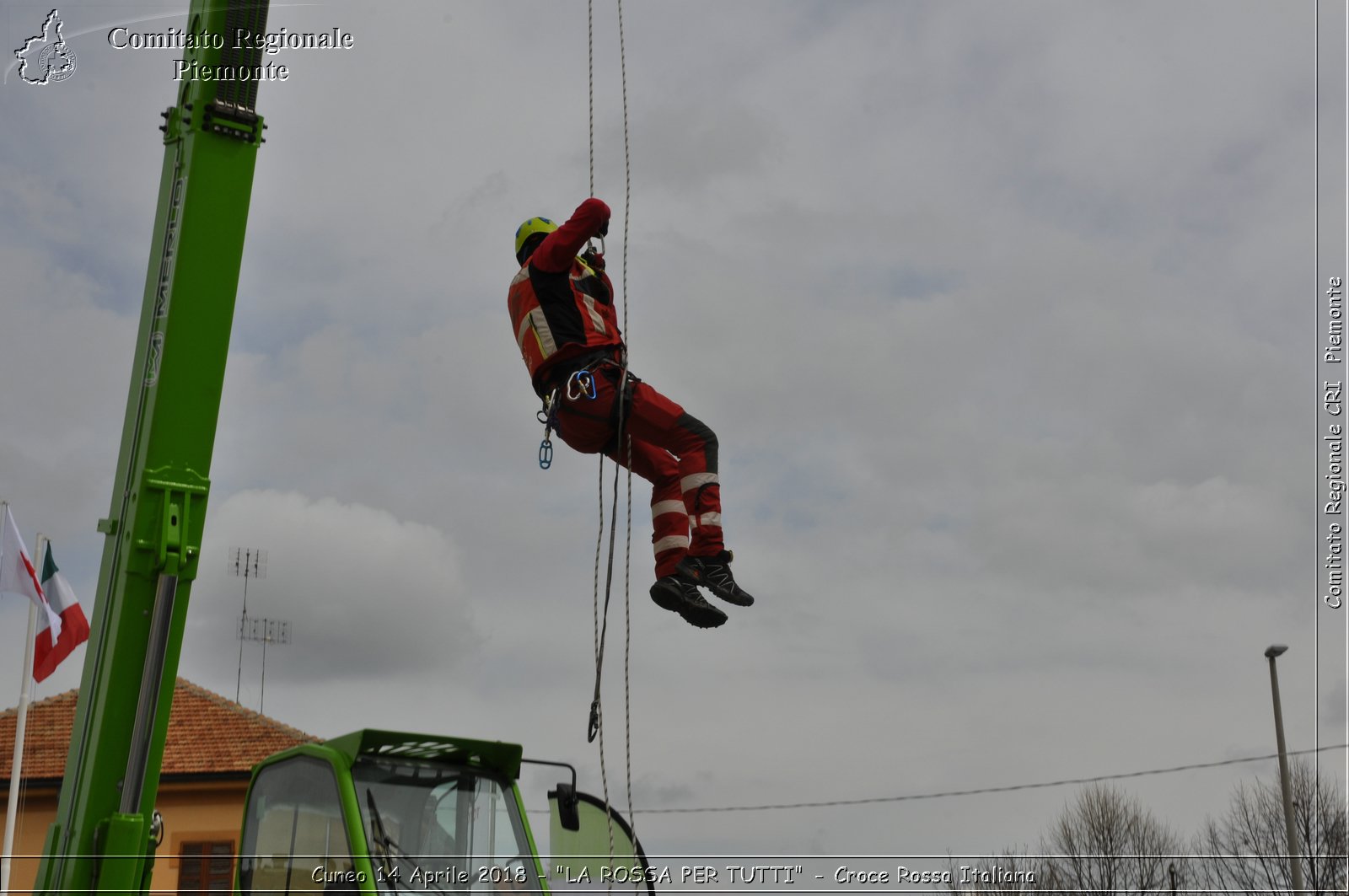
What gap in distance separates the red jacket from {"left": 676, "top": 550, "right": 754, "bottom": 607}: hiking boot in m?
1.35

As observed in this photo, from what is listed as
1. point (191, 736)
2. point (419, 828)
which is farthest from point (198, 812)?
point (419, 828)

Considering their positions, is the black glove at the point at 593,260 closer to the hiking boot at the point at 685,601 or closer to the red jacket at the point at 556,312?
the red jacket at the point at 556,312

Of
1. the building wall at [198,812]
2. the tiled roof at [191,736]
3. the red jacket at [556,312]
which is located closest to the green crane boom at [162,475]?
the red jacket at [556,312]

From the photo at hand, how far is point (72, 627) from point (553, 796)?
11.7 m

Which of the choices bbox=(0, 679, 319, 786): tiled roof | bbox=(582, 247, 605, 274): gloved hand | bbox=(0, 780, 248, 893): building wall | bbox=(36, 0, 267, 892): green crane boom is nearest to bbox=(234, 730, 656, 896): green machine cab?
bbox=(36, 0, 267, 892): green crane boom

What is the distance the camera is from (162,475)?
6.43 metres

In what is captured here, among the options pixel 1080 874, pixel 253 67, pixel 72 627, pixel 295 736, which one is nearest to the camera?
pixel 253 67

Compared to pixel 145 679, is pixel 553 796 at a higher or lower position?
lower

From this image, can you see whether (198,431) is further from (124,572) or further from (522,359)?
(522,359)

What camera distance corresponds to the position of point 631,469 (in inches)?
294

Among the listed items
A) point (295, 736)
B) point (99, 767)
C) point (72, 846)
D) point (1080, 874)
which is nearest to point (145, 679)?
point (99, 767)

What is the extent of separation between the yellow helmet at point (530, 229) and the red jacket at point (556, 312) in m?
0.20

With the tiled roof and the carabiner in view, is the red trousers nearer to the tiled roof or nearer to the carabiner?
the carabiner

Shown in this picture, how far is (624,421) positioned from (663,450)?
327 millimetres
